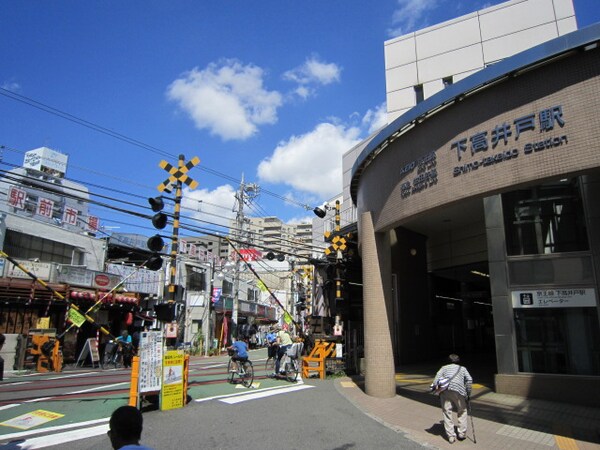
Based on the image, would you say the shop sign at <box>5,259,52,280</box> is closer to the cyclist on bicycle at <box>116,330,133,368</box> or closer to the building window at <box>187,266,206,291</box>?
the cyclist on bicycle at <box>116,330,133,368</box>

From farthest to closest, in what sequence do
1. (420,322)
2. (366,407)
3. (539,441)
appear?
(420,322), (366,407), (539,441)

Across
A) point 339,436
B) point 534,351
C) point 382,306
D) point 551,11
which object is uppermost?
point 551,11

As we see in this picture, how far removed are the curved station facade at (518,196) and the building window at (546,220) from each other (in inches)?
1.1

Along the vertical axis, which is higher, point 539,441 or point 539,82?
point 539,82

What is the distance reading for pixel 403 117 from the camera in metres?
9.80

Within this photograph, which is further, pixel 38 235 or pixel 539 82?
pixel 38 235

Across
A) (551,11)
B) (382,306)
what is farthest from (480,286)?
(382,306)

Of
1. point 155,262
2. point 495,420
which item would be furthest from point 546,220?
point 155,262

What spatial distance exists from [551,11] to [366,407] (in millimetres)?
17888

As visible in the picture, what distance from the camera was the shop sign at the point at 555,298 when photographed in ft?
34.0

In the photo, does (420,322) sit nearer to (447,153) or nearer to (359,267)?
(359,267)

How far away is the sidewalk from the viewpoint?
705 centimetres

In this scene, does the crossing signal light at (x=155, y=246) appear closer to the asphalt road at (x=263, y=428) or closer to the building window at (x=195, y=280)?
the asphalt road at (x=263, y=428)

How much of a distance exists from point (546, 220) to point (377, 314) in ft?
17.3
